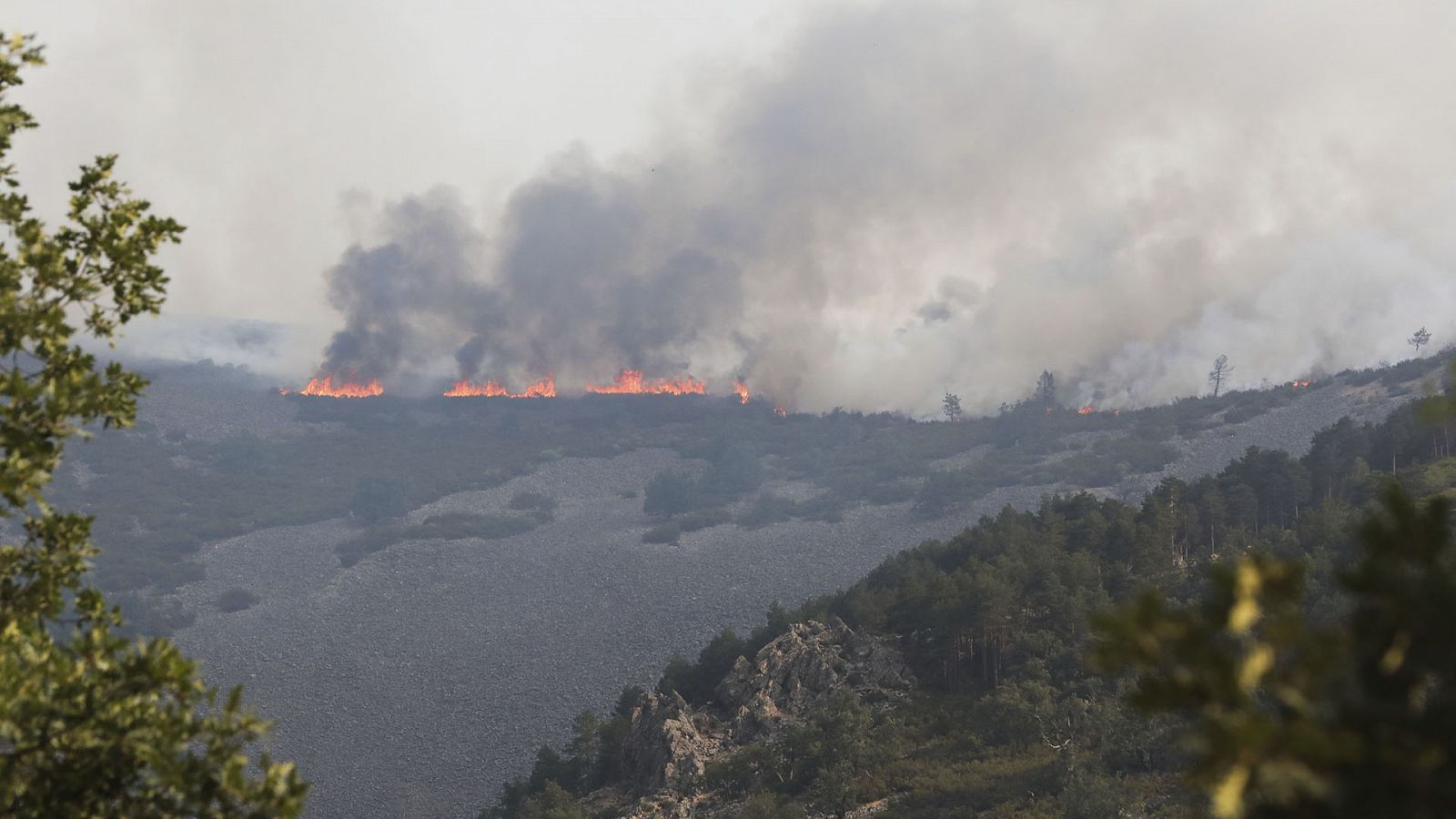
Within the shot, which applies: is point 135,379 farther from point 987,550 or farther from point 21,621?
point 987,550

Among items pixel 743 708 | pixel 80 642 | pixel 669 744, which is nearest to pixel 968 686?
pixel 743 708

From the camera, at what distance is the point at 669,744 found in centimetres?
10981

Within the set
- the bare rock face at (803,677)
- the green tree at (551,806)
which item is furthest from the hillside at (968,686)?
the green tree at (551,806)

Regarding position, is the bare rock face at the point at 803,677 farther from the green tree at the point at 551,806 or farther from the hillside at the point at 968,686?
the green tree at the point at 551,806

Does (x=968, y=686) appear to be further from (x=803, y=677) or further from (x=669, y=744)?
(x=669, y=744)

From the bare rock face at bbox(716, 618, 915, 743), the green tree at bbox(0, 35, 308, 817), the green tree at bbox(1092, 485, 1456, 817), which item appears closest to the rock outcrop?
the bare rock face at bbox(716, 618, 915, 743)

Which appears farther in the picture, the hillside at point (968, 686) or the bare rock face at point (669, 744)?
the bare rock face at point (669, 744)

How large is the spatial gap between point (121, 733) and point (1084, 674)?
335 feet

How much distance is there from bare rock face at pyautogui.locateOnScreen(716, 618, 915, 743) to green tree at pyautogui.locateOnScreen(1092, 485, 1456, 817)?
356 feet

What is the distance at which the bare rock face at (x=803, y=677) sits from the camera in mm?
114688

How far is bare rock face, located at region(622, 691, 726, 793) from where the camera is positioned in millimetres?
105625

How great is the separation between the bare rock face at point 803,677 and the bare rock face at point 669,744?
12.1 feet

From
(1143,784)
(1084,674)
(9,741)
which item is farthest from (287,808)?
(1084,674)

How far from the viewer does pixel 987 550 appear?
13875 cm
